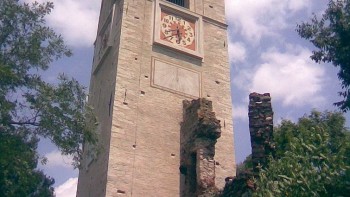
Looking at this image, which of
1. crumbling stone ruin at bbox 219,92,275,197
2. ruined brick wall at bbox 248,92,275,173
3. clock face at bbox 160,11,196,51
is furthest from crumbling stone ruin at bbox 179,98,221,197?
clock face at bbox 160,11,196,51

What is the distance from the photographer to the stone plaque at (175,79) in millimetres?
21500

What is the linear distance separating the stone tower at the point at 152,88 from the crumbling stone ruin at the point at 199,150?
27.1 inches

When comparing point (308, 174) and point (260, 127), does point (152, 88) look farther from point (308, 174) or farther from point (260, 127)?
point (308, 174)

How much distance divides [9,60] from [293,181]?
7.49 meters

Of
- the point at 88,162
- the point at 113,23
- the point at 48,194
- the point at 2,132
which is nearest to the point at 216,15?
the point at 113,23

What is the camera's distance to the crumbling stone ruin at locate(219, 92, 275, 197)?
13.4 m

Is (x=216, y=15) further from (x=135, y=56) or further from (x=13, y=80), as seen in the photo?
(x=13, y=80)

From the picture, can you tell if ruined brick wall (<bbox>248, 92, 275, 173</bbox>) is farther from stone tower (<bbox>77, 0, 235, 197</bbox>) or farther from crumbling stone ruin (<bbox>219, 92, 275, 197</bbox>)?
stone tower (<bbox>77, 0, 235, 197</bbox>)

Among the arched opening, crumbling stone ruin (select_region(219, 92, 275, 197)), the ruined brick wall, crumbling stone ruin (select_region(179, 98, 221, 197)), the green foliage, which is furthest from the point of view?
the arched opening

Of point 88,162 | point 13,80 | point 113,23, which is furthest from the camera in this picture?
point 113,23

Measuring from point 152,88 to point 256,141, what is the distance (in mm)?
7847

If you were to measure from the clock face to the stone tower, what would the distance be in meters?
0.05

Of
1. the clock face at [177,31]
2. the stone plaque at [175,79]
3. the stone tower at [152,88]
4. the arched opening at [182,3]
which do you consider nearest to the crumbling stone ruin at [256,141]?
the stone tower at [152,88]

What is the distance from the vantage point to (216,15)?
25500mm
